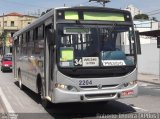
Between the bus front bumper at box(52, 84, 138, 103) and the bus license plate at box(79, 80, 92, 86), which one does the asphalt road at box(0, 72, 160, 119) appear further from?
the bus license plate at box(79, 80, 92, 86)

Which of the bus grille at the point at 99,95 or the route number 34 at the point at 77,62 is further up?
the route number 34 at the point at 77,62

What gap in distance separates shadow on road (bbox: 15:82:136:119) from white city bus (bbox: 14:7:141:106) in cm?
72

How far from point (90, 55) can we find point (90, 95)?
1060mm

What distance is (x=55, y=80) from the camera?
10.8 metres

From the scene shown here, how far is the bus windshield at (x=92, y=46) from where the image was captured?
10734 millimetres

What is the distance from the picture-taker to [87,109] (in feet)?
41.2

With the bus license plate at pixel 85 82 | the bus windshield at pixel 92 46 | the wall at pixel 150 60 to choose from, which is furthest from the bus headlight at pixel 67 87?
the wall at pixel 150 60

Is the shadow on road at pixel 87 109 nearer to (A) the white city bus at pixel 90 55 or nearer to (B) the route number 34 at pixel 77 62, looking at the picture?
(A) the white city bus at pixel 90 55

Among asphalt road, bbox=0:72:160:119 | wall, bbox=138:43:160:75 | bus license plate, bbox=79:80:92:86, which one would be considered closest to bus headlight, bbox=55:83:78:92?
bus license plate, bbox=79:80:92:86

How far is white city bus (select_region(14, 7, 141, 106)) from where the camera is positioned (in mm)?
10695

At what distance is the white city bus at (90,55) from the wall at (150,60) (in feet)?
63.2

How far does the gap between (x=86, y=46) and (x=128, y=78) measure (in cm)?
151

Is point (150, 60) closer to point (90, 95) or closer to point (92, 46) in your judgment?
point (92, 46)

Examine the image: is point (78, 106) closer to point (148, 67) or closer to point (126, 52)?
point (126, 52)
